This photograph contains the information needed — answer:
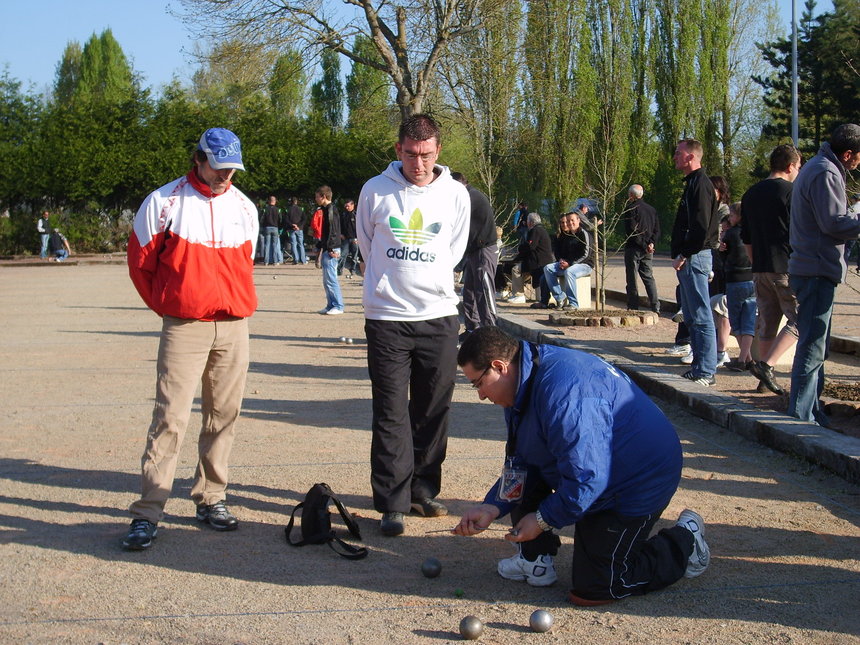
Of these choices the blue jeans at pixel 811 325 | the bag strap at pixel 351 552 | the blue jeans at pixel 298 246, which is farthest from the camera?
the blue jeans at pixel 298 246

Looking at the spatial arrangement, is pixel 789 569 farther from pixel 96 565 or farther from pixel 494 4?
pixel 494 4

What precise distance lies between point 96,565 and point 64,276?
24809 millimetres

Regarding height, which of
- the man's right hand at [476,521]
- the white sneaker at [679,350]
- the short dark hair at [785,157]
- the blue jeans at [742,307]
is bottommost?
the man's right hand at [476,521]

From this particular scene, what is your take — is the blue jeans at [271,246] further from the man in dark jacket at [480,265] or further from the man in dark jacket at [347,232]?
the man in dark jacket at [480,265]

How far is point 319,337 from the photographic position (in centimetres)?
1356

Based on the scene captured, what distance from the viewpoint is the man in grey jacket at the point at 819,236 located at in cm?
625

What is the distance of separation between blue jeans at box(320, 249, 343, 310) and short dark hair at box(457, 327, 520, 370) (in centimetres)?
1126

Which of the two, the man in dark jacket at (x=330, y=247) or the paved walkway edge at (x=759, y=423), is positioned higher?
the man in dark jacket at (x=330, y=247)

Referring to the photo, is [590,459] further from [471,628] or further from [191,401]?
[191,401]

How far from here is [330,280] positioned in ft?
52.4

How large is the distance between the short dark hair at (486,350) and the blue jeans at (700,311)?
4.81 meters

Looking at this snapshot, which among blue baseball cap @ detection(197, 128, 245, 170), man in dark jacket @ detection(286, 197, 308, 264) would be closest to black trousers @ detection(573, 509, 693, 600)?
blue baseball cap @ detection(197, 128, 245, 170)

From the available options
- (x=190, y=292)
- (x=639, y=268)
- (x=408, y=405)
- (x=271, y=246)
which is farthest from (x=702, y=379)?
(x=271, y=246)

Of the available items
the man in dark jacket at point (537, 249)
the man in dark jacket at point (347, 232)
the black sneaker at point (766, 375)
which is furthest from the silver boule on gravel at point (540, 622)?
the man in dark jacket at point (347, 232)
